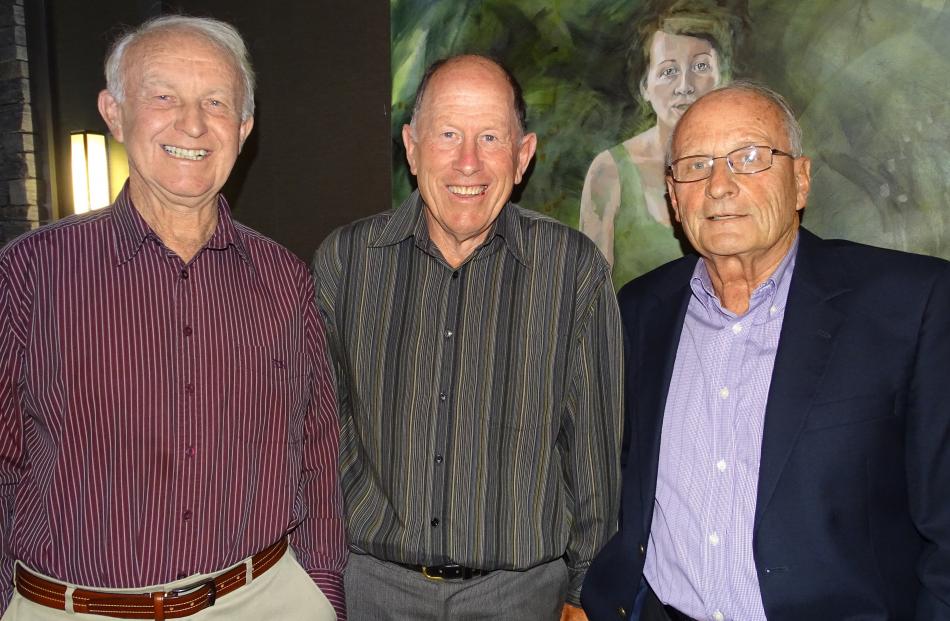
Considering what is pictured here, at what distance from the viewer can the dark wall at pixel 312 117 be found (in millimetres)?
3109

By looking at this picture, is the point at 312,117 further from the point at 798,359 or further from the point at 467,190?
the point at 798,359

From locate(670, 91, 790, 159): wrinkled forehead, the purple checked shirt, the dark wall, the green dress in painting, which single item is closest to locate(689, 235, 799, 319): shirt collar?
the purple checked shirt

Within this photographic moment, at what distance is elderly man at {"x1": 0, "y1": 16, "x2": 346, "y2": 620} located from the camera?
5.40ft

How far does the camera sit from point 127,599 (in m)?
1.64

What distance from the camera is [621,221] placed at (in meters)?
2.62

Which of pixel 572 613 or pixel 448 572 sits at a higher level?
pixel 448 572

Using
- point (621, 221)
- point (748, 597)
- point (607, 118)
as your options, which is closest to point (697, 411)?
point (748, 597)

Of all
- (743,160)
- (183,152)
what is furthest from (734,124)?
(183,152)

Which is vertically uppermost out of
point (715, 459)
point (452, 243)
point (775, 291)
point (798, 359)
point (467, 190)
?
point (467, 190)

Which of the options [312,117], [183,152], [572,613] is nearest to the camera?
[183,152]

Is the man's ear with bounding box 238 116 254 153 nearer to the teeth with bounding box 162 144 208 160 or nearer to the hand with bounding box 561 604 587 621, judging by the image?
the teeth with bounding box 162 144 208 160

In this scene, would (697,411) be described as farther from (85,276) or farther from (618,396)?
(85,276)

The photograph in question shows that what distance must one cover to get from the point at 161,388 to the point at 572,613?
4.26 feet

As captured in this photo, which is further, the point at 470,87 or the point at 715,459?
the point at 470,87
